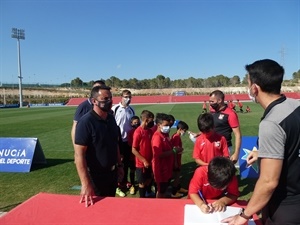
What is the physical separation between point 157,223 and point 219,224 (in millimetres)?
499

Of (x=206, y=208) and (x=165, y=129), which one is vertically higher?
(x=165, y=129)

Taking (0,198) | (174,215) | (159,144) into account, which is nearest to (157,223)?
(174,215)

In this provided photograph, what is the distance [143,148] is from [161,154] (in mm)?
561

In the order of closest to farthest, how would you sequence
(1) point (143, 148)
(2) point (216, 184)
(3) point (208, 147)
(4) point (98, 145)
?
A: (2) point (216, 184) → (4) point (98, 145) → (3) point (208, 147) → (1) point (143, 148)

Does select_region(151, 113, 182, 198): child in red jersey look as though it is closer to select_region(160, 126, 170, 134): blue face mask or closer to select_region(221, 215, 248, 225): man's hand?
select_region(160, 126, 170, 134): blue face mask

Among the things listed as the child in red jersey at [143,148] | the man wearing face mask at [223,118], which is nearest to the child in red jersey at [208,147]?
the man wearing face mask at [223,118]

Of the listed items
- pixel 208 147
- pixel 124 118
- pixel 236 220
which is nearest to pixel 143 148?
pixel 124 118

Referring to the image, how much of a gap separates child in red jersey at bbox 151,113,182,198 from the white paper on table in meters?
2.36

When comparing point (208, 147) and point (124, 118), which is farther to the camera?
point (124, 118)

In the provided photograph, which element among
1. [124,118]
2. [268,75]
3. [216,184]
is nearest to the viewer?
[268,75]

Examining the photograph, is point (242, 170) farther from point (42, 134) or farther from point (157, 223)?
point (42, 134)

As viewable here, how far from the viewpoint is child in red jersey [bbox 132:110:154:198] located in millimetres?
5184

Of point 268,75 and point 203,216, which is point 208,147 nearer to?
point 203,216

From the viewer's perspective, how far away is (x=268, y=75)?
6.63 feet
